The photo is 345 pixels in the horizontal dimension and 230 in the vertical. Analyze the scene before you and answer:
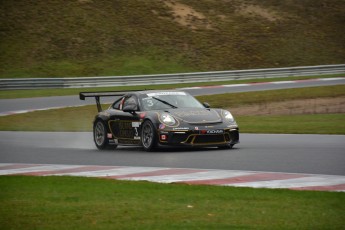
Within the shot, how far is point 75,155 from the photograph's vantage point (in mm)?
16031

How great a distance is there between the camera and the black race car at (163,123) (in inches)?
632

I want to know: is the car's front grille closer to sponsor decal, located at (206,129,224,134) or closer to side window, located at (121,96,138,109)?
sponsor decal, located at (206,129,224,134)

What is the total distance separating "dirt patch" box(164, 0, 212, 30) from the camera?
170 feet

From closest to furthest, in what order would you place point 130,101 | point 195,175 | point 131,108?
point 195,175 → point 131,108 → point 130,101

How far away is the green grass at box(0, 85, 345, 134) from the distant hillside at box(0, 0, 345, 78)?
13752 mm

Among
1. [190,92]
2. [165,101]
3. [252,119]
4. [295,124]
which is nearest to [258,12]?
[190,92]

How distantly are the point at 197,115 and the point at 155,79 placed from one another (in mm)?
23618

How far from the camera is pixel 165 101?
1711cm

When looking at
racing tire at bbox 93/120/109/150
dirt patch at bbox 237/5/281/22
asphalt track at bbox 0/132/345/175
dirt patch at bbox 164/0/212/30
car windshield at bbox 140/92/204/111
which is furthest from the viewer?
dirt patch at bbox 237/5/281/22

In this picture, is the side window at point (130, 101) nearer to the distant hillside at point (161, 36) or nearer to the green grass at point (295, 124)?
the green grass at point (295, 124)

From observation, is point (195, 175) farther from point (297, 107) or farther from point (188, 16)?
point (188, 16)

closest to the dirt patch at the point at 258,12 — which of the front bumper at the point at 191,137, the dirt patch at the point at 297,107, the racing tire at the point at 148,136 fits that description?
the dirt patch at the point at 297,107

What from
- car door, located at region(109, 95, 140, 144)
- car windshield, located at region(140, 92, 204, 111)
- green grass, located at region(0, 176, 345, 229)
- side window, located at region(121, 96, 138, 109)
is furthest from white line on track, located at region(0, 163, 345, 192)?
side window, located at region(121, 96, 138, 109)

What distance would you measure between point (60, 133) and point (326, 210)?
14.4 metres
